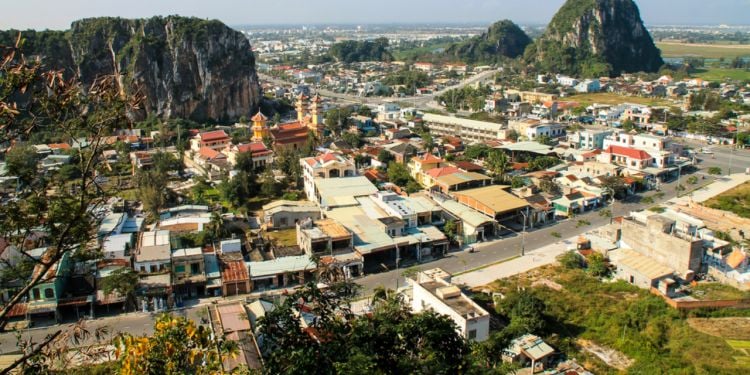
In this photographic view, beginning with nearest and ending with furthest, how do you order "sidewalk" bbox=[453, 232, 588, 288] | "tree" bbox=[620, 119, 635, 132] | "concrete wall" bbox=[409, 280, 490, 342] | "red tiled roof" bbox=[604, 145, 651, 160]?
"concrete wall" bbox=[409, 280, 490, 342]
"sidewalk" bbox=[453, 232, 588, 288]
"red tiled roof" bbox=[604, 145, 651, 160]
"tree" bbox=[620, 119, 635, 132]

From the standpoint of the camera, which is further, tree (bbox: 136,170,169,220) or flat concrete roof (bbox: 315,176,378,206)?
flat concrete roof (bbox: 315,176,378,206)

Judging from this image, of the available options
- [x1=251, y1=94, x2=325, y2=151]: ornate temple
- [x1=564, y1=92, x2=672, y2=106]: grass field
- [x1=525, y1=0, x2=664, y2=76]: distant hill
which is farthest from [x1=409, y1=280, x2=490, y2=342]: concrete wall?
[x1=525, y1=0, x2=664, y2=76]: distant hill

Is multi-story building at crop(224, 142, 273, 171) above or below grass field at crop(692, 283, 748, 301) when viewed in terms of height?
above

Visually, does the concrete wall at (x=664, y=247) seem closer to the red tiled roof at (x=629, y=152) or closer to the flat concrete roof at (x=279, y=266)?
the flat concrete roof at (x=279, y=266)

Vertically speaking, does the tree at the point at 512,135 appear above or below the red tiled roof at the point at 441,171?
below

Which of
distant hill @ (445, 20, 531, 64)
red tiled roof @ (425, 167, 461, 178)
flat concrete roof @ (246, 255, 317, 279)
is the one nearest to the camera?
flat concrete roof @ (246, 255, 317, 279)

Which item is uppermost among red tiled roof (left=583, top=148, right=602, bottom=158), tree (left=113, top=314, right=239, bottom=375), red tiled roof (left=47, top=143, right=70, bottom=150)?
tree (left=113, top=314, right=239, bottom=375)

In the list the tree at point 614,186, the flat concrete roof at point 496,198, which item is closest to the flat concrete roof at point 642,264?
the flat concrete roof at point 496,198

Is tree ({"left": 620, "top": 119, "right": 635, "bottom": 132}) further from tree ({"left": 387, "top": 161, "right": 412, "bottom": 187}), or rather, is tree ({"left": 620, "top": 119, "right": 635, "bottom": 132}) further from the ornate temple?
the ornate temple
